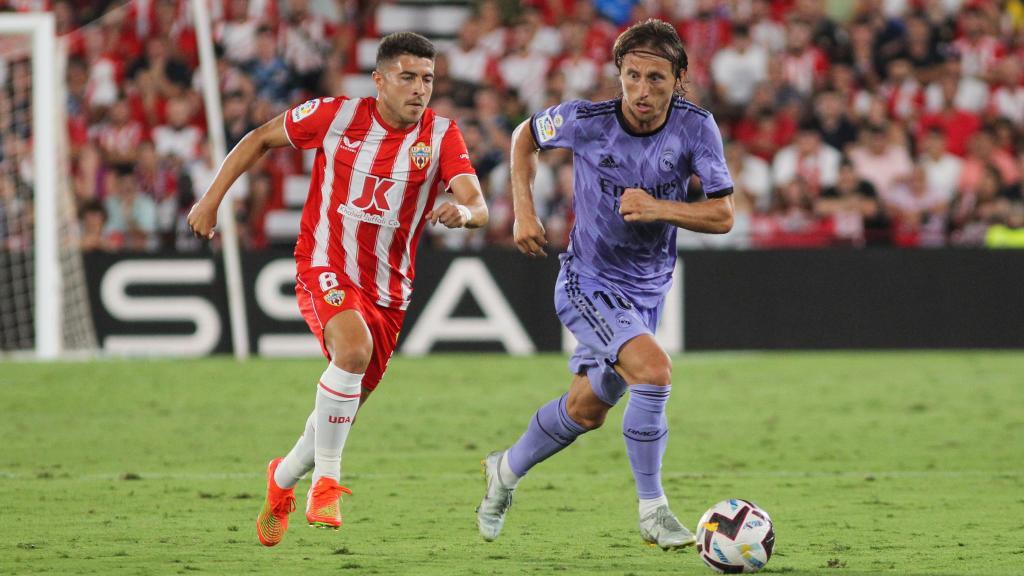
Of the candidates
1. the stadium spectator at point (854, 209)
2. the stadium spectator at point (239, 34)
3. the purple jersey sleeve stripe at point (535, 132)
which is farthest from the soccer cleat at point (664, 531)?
the stadium spectator at point (239, 34)

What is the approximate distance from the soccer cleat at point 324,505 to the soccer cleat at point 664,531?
1114 mm

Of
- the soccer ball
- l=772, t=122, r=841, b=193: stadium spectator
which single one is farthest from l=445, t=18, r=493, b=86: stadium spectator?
the soccer ball

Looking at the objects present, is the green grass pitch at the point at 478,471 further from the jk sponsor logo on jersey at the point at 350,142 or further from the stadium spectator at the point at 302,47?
the stadium spectator at the point at 302,47

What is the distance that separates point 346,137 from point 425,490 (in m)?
1.96

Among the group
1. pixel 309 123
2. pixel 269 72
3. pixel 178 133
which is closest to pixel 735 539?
pixel 309 123

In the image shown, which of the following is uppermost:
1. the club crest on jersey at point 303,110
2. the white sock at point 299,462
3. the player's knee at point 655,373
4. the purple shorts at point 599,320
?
the club crest on jersey at point 303,110

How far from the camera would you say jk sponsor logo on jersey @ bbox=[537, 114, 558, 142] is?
20.1 ft

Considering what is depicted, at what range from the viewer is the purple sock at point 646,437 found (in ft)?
18.6

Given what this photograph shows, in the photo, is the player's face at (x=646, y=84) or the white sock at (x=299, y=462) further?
the white sock at (x=299, y=462)

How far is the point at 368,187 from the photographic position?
245 inches

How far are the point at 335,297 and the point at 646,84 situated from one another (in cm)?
148

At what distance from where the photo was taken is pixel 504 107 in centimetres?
1639

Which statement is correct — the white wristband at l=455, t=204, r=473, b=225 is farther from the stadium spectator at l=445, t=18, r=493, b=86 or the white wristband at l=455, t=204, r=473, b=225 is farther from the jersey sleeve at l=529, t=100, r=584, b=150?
the stadium spectator at l=445, t=18, r=493, b=86

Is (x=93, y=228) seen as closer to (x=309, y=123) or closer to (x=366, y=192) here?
(x=309, y=123)
